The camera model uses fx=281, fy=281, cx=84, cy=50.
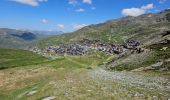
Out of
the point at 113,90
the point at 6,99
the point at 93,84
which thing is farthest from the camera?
the point at 6,99

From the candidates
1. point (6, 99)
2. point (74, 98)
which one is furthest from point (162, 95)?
point (6, 99)

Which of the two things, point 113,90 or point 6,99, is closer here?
point 113,90

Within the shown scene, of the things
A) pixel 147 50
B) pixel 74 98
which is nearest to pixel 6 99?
pixel 74 98

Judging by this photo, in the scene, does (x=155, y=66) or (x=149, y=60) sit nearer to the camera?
(x=155, y=66)

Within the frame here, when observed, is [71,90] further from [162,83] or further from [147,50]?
[147,50]

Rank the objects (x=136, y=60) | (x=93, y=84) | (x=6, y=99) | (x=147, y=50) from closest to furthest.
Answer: (x=93, y=84), (x=6, y=99), (x=136, y=60), (x=147, y=50)

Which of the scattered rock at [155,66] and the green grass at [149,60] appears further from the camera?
the green grass at [149,60]

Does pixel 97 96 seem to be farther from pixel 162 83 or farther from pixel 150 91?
pixel 162 83

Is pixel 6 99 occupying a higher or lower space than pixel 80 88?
lower

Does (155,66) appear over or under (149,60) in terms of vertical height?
under

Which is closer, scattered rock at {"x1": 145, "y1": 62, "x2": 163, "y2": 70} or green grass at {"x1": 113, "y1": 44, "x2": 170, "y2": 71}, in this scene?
scattered rock at {"x1": 145, "y1": 62, "x2": 163, "y2": 70}
